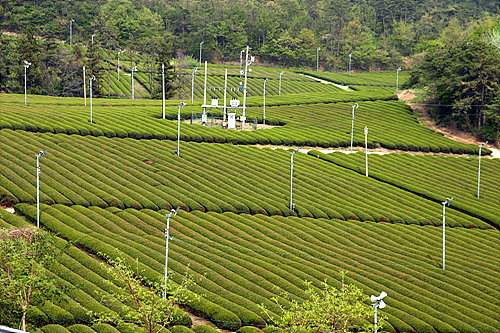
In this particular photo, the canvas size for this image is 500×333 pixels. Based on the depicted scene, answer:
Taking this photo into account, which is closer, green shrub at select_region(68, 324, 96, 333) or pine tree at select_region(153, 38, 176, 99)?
green shrub at select_region(68, 324, 96, 333)

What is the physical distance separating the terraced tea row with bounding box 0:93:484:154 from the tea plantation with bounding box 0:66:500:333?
395 mm

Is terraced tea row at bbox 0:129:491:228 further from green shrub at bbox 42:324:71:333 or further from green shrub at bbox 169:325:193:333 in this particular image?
green shrub at bbox 42:324:71:333

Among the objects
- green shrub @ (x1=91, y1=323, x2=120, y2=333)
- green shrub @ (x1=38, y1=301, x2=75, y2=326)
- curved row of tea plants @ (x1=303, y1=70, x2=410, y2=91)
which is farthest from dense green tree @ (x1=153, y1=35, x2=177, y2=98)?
green shrub @ (x1=91, y1=323, x2=120, y2=333)

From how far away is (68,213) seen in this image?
2021 inches

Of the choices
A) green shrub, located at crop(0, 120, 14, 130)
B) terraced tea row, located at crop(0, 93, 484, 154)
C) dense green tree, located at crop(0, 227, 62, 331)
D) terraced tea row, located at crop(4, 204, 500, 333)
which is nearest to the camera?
dense green tree, located at crop(0, 227, 62, 331)

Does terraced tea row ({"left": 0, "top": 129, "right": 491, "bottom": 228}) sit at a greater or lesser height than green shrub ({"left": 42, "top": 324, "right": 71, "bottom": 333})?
greater

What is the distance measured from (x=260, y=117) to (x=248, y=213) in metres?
43.2

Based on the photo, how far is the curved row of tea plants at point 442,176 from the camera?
232ft

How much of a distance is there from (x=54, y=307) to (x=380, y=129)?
75535 mm

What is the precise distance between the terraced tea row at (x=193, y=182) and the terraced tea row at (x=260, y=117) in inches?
174

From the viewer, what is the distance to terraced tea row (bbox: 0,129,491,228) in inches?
2248

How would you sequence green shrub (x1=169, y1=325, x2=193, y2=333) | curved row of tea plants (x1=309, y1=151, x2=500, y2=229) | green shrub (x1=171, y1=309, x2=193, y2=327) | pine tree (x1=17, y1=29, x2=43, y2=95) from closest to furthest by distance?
green shrub (x1=169, y1=325, x2=193, y2=333), green shrub (x1=171, y1=309, x2=193, y2=327), curved row of tea plants (x1=309, y1=151, x2=500, y2=229), pine tree (x1=17, y1=29, x2=43, y2=95)

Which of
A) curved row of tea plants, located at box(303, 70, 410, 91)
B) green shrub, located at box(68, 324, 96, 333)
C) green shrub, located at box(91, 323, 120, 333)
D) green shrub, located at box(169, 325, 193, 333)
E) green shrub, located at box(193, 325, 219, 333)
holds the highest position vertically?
curved row of tea plants, located at box(303, 70, 410, 91)

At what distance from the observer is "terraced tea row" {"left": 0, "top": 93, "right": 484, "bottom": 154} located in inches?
3061
